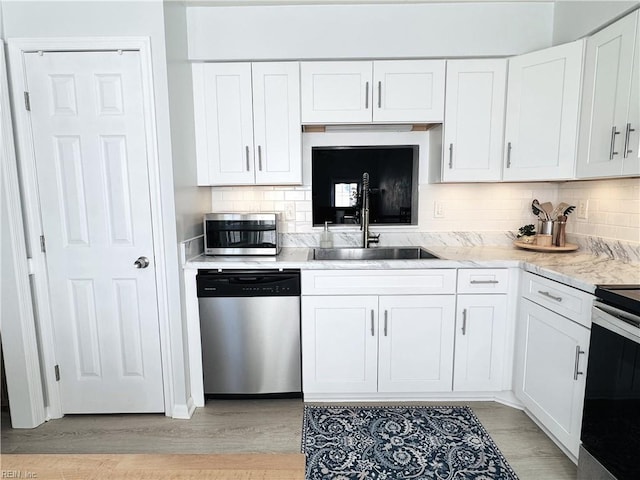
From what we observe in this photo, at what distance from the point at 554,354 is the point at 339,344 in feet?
3.94

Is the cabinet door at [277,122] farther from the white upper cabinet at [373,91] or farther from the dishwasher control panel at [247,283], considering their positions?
the dishwasher control panel at [247,283]

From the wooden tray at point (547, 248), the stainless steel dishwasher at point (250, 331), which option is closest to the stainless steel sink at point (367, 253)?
the stainless steel dishwasher at point (250, 331)

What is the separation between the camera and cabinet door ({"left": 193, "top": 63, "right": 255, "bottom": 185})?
2.42 m

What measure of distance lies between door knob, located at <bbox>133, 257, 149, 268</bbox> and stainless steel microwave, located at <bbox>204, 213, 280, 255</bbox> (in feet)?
1.38

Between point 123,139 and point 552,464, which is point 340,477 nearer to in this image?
point 552,464

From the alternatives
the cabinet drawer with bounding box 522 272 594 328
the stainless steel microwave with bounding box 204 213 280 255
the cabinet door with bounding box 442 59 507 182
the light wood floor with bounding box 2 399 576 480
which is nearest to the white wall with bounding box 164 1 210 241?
the stainless steel microwave with bounding box 204 213 280 255

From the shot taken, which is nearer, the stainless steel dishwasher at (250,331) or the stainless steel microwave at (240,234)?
the stainless steel dishwasher at (250,331)

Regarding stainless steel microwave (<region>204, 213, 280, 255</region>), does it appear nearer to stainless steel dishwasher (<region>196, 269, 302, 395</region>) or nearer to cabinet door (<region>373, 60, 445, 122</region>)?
stainless steel dishwasher (<region>196, 269, 302, 395</region>)

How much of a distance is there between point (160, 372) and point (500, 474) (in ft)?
6.60

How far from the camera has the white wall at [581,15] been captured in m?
1.94

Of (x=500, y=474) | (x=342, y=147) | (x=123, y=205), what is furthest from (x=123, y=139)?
(x=500, y=474)

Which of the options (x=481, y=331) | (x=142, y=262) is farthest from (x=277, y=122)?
(x=481, y=331)

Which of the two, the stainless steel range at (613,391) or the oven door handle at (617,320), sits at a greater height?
the oven door handle at (617,320)

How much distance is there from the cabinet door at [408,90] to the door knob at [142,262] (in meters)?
1.75
